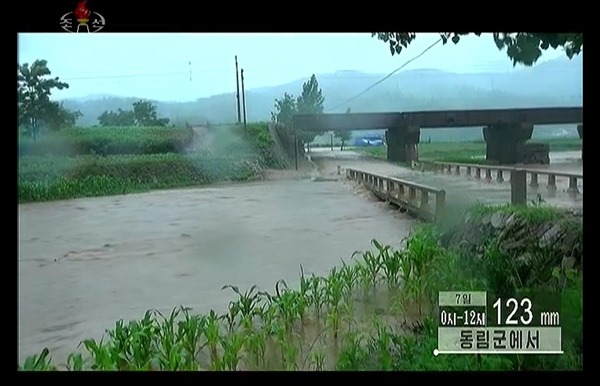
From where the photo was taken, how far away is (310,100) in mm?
2508

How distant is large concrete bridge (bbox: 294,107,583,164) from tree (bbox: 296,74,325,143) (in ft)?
0.06

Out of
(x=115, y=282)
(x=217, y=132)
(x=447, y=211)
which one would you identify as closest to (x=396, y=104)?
(x=447, y=211)

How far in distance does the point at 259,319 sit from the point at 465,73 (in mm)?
1125

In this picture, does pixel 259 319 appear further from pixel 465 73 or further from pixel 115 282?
pixel 465 73


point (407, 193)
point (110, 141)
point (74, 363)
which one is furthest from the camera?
point (407, 193)

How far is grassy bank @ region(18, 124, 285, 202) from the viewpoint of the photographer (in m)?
2.38

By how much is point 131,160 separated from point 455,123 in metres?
1.18

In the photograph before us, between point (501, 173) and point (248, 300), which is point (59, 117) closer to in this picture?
point (248, 300)

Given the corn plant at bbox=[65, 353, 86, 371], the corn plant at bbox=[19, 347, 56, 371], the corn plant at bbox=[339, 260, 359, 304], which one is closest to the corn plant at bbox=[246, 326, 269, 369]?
the corn plant at bbox=[339, 260, 359, 304]

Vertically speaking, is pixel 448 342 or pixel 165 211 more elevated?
pixel 165 211

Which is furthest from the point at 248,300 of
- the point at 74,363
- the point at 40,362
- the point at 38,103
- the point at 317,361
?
the point at 38,103

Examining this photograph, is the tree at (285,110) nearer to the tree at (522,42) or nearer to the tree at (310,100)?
the tree at (310,100)

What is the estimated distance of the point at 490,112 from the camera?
2479 mm
